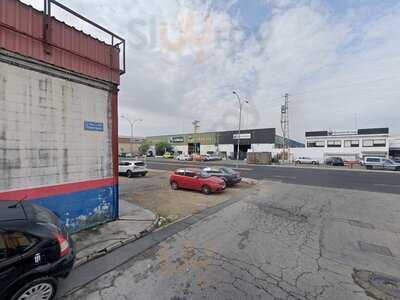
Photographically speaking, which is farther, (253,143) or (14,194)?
(253,143)

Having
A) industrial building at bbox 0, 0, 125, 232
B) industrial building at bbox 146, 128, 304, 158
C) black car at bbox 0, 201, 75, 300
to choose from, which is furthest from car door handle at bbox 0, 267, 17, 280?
industrial building at bbox 146, 128, 304, 158

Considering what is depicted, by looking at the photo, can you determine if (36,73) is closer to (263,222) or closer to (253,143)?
(263,222)

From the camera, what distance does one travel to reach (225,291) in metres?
4.14

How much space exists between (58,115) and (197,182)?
31.6 ft

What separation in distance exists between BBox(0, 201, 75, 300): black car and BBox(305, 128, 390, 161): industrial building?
60.4 m

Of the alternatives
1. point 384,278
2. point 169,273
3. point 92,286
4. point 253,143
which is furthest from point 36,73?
point 253,143

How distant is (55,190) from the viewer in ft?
19.8

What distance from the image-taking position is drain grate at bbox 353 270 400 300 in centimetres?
410

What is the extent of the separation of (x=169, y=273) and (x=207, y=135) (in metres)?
68.1

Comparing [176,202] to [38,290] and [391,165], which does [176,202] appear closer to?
[38,290]

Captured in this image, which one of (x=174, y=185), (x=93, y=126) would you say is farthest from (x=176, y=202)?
(x=93, y=126)

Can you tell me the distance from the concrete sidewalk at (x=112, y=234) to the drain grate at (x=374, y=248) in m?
6.16

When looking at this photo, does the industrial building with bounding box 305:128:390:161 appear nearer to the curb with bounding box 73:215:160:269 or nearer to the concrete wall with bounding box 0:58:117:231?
the curb with bounding box 73:215:160:269

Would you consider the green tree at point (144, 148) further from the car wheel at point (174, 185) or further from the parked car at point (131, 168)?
the car wheel at point (174, 185)
